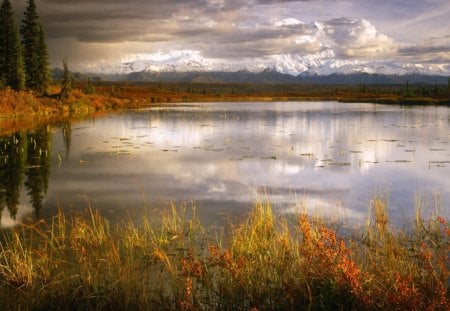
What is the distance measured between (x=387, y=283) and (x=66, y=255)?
5.79m

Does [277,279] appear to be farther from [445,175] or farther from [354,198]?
[445,175]

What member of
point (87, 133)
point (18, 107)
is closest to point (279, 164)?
point (87, 133)

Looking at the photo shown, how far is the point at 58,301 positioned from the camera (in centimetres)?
741

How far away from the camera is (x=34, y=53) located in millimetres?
66000

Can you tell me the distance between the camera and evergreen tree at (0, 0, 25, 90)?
58.8 meters

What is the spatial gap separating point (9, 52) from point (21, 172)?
4625 cm

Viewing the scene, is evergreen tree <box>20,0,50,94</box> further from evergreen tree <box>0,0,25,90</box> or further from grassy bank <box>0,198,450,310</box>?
grassy bank <box>0,198,450,310</box>

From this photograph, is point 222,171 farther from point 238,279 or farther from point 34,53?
point 34,53

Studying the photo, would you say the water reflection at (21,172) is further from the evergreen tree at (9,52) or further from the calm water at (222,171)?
the evergreen tree at (9,52)

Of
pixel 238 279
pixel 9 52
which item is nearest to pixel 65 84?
pixel 9 52

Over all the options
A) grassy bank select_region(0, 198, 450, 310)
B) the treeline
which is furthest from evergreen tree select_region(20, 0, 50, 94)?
grassy bank select_region(0, 198, 450, 310)

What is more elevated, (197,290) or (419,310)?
(419,310)

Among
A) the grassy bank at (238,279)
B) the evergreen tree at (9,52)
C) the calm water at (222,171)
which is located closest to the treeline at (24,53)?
the evergreen tree at (9,52)

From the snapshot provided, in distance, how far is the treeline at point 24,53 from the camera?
193 ft
